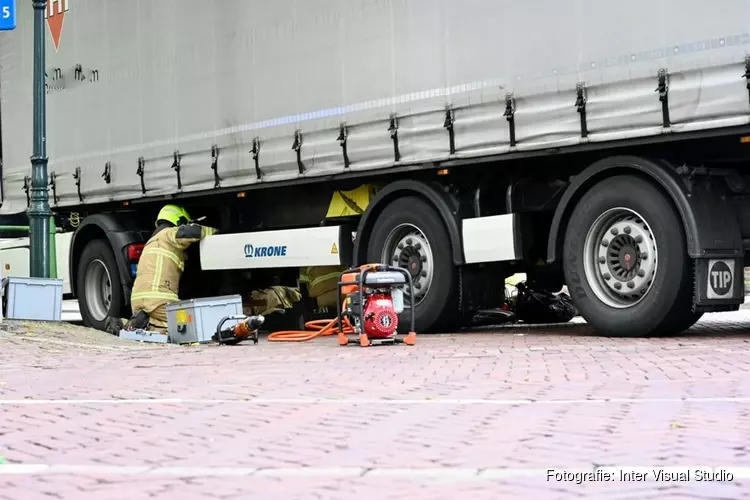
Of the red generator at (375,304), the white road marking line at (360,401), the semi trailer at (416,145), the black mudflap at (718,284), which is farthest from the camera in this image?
the red generator at (375,304)

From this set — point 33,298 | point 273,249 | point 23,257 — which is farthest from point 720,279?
point 23,257

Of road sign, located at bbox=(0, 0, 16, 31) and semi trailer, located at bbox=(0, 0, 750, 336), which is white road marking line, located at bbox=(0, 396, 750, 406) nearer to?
semi trailer, located at bbox=(0, 0, 750, 336)

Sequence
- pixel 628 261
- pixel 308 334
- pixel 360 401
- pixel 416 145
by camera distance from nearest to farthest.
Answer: pixel 360 401 < pixel 628 261 < pixel 416 145 < pixel 308 334

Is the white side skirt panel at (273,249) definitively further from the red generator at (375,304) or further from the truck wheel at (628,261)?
the truck wheel at (628,261)

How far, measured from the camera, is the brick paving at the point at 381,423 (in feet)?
13.4

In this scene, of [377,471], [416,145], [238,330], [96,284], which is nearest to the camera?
[377,471]

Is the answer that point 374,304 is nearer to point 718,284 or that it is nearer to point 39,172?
point 718,284

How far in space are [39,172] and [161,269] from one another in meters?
1.79

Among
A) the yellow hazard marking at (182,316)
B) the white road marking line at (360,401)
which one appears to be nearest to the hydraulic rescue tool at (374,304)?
the yellow hazard marking at (182,316)

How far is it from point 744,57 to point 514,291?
7.26m

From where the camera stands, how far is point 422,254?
1223 cm

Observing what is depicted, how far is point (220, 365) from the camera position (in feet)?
30.0

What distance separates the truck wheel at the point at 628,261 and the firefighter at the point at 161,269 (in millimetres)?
5383

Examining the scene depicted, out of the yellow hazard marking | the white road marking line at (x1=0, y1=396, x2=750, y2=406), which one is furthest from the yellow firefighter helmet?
the white road marking line at (x1=0, y1=396, x2=750, y2=406)
